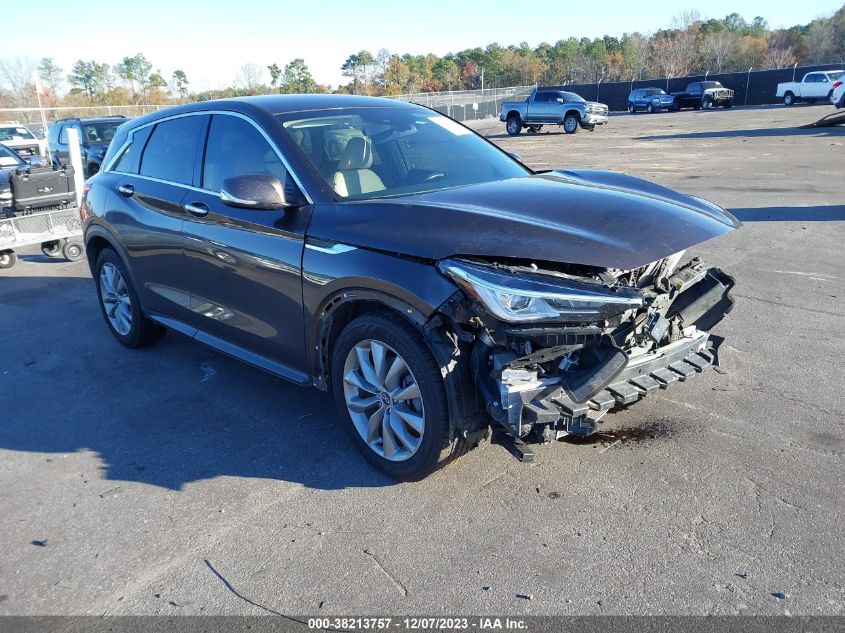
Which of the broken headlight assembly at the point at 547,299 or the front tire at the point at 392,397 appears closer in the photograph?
the broken headlight assembly at the point at 547,299

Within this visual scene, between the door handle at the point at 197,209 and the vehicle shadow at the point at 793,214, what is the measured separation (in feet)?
24.0

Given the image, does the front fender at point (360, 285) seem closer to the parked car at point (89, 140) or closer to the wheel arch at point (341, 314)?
the wheel arch at point (341, 314)

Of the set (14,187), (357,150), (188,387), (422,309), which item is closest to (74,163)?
(14,187)

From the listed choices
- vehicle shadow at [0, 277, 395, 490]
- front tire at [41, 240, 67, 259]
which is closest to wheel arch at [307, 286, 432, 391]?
vehicle shadow at [0, 277, 395, 490]

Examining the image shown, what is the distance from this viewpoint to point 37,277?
8914mm

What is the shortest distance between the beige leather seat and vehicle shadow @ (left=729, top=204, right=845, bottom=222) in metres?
6.72

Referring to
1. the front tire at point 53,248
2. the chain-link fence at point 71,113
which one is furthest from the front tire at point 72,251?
the chain-link fence at point 71,113

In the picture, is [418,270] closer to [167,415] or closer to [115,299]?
[167,415]

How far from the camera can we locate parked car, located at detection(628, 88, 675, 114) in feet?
155

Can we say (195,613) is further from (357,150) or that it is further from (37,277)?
(37,277)

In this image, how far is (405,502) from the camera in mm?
3445

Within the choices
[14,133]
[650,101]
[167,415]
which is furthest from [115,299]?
[650,101]

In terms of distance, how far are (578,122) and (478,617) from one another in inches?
1210

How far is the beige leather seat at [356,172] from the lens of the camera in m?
3.91
